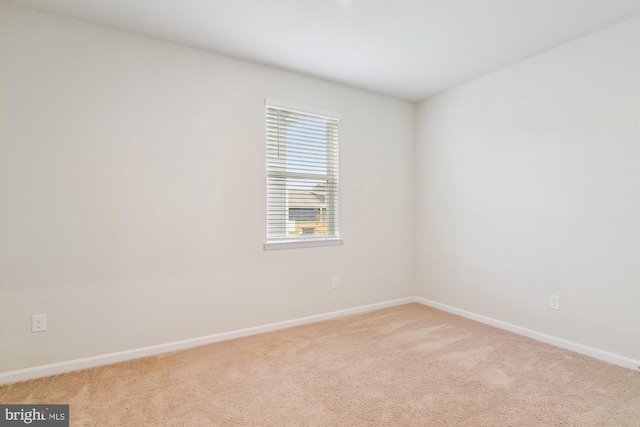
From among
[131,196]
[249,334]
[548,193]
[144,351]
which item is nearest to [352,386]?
[249,334]

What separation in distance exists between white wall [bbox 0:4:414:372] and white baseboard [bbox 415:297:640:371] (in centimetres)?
148

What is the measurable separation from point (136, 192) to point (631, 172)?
376 cm

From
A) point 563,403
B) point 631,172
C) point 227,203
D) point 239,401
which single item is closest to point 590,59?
point 631,172

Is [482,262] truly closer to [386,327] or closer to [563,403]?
[386,327]

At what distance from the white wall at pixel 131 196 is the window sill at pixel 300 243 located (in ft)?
0.25

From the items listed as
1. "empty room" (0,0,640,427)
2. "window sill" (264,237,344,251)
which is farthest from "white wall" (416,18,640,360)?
"window sill" (264,237,344,251)

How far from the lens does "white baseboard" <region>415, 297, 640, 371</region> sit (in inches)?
91.2

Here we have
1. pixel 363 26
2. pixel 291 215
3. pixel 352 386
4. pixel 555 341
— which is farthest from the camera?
pixel 291 215

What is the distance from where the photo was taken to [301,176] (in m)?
3.26

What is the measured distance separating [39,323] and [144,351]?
722 mm

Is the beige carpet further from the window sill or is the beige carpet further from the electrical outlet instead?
the window sill

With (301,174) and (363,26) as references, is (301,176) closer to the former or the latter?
(301,174)

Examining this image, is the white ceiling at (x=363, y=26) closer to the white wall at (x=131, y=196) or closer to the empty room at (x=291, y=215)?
the empty room at (x=291, y=215)

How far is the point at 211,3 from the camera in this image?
2.12 metres
